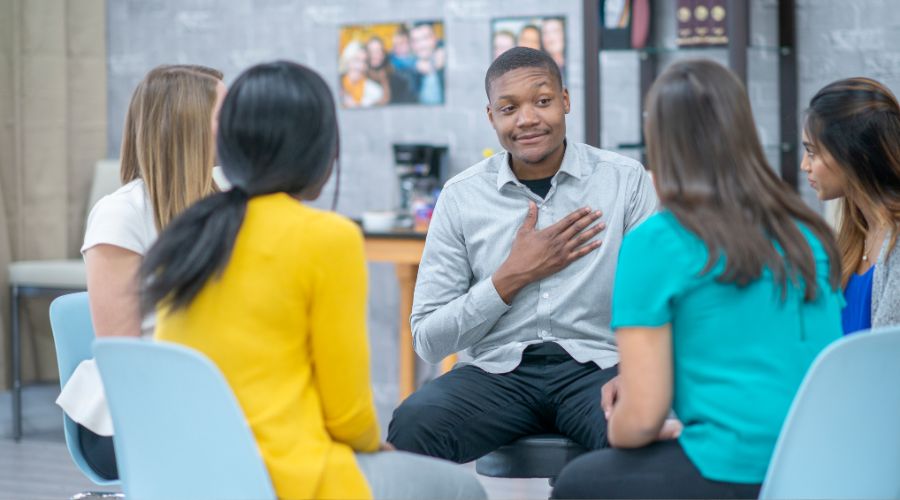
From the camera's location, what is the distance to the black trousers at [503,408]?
7.28ft

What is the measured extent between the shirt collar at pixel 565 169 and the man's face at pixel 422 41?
7.79 ft

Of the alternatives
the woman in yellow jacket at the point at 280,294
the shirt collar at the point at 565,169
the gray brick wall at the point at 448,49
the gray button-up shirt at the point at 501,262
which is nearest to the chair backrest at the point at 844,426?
the woman in yellow jacket at the point at 280,294

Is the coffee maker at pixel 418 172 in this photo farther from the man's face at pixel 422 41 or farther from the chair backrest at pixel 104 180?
the chair backrest at pixel 104 180

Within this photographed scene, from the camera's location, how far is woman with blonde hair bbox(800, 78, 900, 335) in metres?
2.14

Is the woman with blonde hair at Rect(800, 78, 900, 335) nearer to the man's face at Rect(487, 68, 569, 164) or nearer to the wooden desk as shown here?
the man's face at Rect(487, 68, 569, 164)

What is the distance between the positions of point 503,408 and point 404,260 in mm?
2033

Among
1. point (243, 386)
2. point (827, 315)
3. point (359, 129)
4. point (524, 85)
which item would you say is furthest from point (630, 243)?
point (359, 129)

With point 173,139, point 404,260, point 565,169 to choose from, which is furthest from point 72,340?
point 404,260

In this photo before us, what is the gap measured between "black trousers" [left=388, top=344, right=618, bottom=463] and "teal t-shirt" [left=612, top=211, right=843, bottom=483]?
1.59ft

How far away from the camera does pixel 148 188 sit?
2.29 m

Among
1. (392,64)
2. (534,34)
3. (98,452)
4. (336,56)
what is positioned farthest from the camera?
(336,56)

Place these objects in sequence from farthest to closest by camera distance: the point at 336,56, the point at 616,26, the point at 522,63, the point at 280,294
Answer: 1. the point at 336,56
2. the point at 616,26
3. the point at 522,63
4. the point at 280,294

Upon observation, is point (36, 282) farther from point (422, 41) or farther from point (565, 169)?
point (565, 169)

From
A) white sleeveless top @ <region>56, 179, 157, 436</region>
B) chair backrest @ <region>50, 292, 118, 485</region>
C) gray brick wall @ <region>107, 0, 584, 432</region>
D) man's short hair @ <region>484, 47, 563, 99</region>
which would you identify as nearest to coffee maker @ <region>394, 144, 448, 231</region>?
gray brick wall @ <region>107, 0, 584, 432</region>
